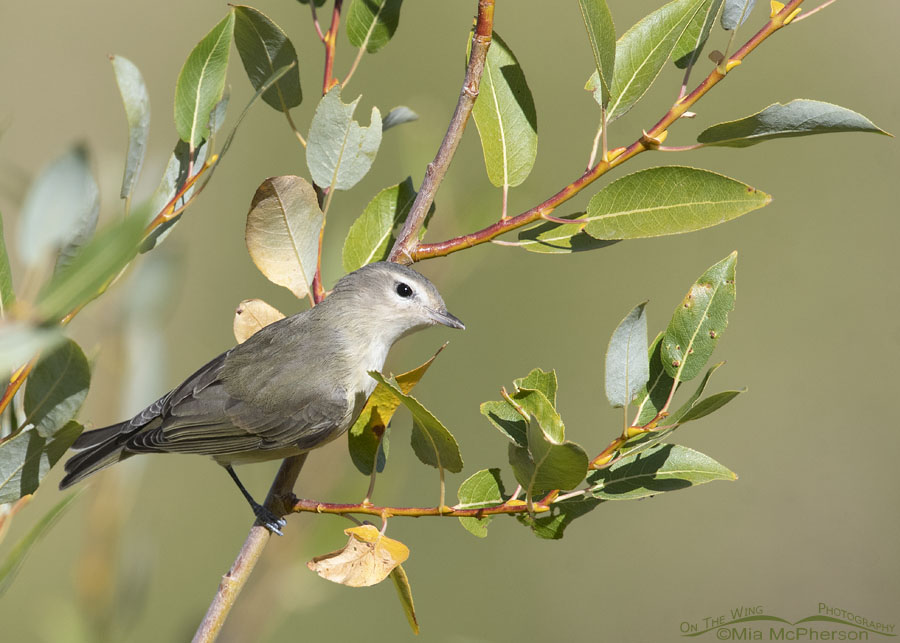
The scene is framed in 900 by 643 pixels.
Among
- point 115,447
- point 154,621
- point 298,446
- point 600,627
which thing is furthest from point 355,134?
point 600,627

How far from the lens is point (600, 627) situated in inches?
179

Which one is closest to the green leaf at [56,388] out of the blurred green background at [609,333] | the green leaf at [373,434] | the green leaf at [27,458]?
the green leaf at [27,458]

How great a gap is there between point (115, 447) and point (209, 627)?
1.03 meters

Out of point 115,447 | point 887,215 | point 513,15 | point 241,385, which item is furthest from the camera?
point 513,15

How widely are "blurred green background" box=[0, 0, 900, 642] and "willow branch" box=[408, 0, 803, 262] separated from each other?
2.72 m

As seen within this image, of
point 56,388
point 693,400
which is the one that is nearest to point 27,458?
point 56,388

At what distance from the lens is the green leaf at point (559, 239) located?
132cm

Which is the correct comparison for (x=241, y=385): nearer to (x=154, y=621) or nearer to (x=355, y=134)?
(x=355, y=134)

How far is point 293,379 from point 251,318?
17.9 inches

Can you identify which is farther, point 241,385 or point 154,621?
point 154,621

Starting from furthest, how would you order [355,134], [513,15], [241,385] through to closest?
1. [513,15]
2. [241,385]
3. [355,134]

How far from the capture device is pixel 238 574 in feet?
4.16

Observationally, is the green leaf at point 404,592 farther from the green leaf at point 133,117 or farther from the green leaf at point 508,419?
the green leaf at point 133,117

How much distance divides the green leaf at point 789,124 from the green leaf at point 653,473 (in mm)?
437
